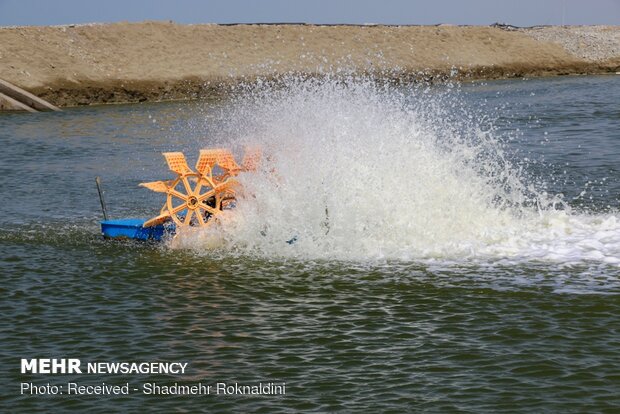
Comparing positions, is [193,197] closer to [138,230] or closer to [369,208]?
[138,230]

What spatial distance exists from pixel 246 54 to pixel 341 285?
69311 mm

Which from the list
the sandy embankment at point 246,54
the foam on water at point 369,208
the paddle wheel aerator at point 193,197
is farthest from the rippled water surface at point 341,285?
the sandy embankment at point 246,54

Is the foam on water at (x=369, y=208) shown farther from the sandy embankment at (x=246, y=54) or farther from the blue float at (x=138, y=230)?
the sandy embankment at (x=246, y=54)

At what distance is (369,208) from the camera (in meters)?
18.7

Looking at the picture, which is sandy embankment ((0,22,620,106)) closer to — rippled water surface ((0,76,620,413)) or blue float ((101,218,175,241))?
rippled water surface ((0,76,620,413))

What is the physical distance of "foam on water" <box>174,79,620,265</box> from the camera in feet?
57.2

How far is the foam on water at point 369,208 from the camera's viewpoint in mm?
17438

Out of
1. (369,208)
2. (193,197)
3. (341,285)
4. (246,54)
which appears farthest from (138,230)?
(246,54)

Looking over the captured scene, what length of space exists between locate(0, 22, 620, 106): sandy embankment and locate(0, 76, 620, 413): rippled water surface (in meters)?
41.2

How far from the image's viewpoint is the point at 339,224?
18.3 meters

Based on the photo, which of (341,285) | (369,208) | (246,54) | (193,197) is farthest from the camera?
(246,54)

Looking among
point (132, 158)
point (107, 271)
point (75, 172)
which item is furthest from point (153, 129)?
point (107, 271)

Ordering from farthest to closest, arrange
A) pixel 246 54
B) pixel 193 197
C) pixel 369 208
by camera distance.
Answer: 1. pixel 246 54
2. pixel 193 197
3. pixel 369 208

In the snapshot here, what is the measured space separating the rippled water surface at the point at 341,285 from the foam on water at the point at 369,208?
0.04 metres
